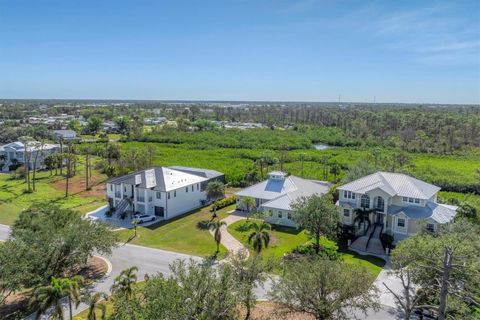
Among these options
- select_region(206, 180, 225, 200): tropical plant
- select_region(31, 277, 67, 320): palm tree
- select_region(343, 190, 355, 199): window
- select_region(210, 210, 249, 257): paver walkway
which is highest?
select_region(343, 190, 355, 199): window

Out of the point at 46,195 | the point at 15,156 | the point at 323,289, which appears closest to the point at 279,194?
the point at 323,289

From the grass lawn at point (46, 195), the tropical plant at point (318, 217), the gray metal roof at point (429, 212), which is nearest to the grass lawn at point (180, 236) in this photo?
the tropical plant at point (318, 217)

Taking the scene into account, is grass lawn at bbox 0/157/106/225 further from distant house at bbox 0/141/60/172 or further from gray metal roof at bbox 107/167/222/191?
distant house at bbox 0/141/60/172

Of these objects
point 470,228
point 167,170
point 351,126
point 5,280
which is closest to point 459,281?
point 470,228

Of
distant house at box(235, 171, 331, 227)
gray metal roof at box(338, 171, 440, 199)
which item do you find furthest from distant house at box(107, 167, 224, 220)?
gray metal roof at box(338, 171, 440, 199)

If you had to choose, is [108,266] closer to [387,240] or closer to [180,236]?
[180,236]

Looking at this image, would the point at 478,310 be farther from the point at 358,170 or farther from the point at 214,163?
the point at 214,163
